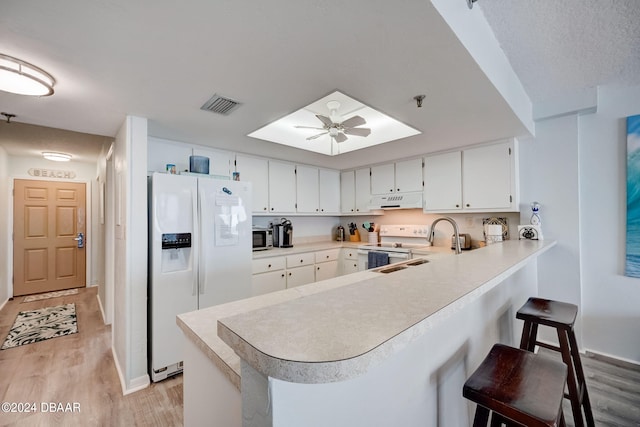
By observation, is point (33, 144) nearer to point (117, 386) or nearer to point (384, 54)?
point (117, 386)

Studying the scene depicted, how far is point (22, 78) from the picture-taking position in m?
1.41

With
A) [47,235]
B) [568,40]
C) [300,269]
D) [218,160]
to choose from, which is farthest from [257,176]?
[47,235]

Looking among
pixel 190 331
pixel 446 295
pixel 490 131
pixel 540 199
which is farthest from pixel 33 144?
pixel 540 199

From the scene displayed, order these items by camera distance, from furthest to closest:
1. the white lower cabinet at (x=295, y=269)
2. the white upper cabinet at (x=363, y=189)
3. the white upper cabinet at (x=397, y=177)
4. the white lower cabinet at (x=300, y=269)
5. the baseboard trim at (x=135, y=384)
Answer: the white upper cabinet at (x=363, y=189)
the white upper cabinet at (x=397, y=177)
the white lower cabinet at (x=300, y=269)
the white lower cabinet at (x=295, y=269)
the baseboard trim at (x=135, y=384)

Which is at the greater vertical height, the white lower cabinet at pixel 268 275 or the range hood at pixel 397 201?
the range hood at pixel 397 201

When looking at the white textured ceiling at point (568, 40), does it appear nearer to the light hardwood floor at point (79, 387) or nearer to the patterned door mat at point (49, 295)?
the light hardwood floor at point (79, 387)

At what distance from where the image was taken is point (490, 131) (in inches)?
101

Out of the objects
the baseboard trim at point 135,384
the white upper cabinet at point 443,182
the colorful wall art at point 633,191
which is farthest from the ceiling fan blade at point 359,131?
the baseboard trim at point 135,384

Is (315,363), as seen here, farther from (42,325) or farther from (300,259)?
(42,325)

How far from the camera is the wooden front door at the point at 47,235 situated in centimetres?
440

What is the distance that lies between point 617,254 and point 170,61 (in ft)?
12.7

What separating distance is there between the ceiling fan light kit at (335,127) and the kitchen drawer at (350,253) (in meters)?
1.49

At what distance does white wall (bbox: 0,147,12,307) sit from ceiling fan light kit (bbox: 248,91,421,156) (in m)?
4.24

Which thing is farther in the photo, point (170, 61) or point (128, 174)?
point (128, 174)
